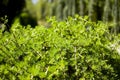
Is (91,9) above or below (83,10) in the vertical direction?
below

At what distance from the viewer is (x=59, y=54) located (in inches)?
125

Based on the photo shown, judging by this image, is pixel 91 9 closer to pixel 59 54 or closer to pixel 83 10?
pixel 83 10

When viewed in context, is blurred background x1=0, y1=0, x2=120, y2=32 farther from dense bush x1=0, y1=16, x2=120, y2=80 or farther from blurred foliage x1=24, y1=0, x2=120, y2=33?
dense bush x1=0, y1=16, x2=120, y2=80

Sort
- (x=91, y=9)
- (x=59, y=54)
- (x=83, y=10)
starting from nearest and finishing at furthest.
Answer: (x=59, y=54) → (x=91, y=9) → (x=83, y=10)

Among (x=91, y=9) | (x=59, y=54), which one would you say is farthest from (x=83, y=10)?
(x=59, y=54)

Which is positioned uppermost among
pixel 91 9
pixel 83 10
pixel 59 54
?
pixel 83 10

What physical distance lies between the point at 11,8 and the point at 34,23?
137 centimetres

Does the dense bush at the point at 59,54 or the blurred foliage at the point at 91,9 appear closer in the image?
the dense bush at the point at 59,54

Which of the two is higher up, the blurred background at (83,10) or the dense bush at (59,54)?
the blurred background at (83,10)

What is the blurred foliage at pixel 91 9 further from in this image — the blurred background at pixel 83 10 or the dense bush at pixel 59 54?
the dense bush at pixel 59 54

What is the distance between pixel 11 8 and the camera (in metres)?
17.5

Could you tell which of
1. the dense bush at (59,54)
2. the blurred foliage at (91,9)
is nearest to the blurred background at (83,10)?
the blurred foliage at (91,9)

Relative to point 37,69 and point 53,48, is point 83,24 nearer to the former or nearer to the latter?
point 53,48

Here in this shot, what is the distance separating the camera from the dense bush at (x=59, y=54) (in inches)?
121
